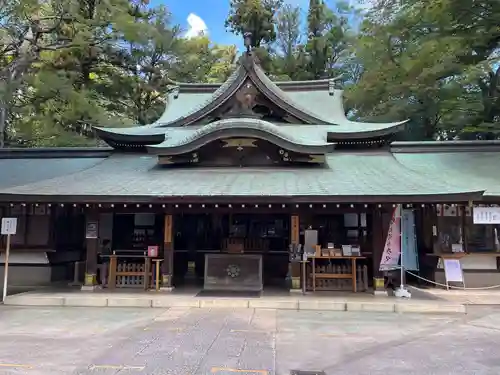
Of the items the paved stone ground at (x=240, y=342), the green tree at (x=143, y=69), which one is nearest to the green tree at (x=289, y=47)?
the green tree at (x=143, y=69)

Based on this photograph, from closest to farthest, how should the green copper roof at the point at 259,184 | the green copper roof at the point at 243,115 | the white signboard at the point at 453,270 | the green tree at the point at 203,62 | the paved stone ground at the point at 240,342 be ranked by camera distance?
the paved stone ground at the point at 240,342, the green copper roof at the point at 259,184, the white signboard at the point at 453,270, the green copper roof at the point at 243,115, the green tree at the point at 203,62

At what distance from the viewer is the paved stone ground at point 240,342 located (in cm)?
506

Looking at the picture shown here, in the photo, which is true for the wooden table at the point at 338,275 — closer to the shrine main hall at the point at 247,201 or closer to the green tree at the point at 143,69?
the shrine main hall at the point at 247,201

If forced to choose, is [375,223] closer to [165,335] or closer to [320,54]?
[165,335]

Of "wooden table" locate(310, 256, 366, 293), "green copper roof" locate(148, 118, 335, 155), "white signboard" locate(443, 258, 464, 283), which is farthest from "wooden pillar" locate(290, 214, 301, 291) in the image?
"white signboard" locate(443, 258, 464, 283)

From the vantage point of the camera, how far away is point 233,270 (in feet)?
34.7

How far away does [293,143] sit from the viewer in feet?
36.6

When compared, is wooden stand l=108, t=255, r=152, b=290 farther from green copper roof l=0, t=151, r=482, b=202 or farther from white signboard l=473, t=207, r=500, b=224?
white signboard l=473, t=207, r=500, b=224

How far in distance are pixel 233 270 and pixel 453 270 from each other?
19.0ft

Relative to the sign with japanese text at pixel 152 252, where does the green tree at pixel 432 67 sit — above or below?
above

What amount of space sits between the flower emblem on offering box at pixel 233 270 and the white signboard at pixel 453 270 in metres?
5.49

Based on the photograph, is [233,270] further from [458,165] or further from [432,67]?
[432,67]

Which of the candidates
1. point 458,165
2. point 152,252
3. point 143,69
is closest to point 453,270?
point 458,165

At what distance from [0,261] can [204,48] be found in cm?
2192
